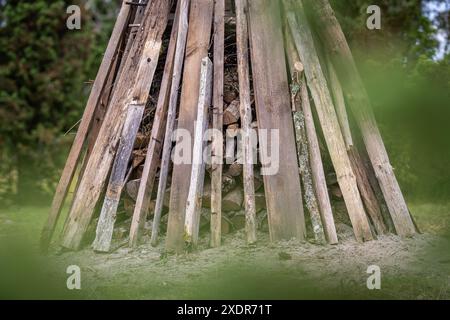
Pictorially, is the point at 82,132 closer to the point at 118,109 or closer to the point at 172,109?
the point at 118,109

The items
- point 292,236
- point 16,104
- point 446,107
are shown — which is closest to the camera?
point 292,236

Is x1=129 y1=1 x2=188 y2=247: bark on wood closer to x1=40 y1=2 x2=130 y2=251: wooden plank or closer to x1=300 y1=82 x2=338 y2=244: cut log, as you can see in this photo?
x1=40 y1=2 x2=130 y2=251: wooden plank

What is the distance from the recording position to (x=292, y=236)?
13.9 feet

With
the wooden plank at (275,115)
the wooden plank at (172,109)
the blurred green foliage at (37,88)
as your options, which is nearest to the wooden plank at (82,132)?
the wooden plank at (172,109)

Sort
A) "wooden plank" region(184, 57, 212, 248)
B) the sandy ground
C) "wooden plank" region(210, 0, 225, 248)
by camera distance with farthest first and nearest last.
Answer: "wooden plank" region(210, 0, 225, 248)
"wooden plank" region(184, 57, 212, 248)
the sandy ground

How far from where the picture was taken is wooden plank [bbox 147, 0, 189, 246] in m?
4.35

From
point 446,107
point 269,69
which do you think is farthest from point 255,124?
point 446,107

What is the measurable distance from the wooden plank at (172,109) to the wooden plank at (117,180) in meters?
0.37

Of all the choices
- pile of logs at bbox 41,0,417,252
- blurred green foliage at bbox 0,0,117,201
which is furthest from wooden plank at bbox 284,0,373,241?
blurred green foliage at bbox 0,0,117,201

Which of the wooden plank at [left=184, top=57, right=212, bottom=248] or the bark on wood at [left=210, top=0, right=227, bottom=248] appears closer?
the wooden plank at [left=184, top=57, right=212, bottom=248]

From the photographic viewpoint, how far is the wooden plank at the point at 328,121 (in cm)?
433

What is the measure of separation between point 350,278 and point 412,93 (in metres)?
2.87

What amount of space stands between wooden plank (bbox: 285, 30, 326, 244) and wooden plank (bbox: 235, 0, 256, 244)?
1.40ft
